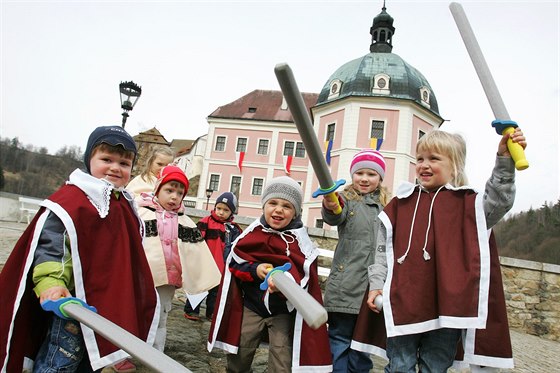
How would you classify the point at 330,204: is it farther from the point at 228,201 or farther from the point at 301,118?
the point at 228,201

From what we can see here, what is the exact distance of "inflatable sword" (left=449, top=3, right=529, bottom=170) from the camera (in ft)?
5.37

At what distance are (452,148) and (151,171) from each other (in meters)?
2.57

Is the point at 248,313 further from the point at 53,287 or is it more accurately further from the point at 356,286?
the point at 53,287

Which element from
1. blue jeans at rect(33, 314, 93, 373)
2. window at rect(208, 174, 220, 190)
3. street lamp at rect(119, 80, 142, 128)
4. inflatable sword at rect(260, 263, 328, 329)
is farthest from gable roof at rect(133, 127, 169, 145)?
inflatable sword at rect(260, 263, 328, 329)

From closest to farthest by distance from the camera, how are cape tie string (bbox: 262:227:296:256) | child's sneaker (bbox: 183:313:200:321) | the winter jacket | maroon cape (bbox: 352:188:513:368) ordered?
maroon cape (bbox: 352:188:513:368) → cape tie string (bbox: 262:227:296:256) → the winter jacket → child's sneaker (bbox: 183:313:200:321)

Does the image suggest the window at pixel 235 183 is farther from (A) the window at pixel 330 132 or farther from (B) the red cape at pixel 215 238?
(B) the red cape at pixel 215 238

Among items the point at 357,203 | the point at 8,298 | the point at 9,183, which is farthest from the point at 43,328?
the point at 9,183

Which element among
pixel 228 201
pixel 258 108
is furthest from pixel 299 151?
pixel 228 201

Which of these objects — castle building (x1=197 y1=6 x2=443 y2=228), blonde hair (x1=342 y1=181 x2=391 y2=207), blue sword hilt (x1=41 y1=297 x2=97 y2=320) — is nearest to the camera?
blue sword hilt (x1=41 y1=297 x2=97 y2=320)

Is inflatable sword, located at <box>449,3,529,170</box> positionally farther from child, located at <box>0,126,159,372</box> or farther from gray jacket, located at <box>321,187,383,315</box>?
child, located at <box>0,126,159,372</box>

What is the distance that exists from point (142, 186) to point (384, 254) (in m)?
2.17

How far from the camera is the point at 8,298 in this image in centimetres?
169

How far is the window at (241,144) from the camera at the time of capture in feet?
107

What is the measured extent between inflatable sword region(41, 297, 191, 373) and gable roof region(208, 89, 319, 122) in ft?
102
